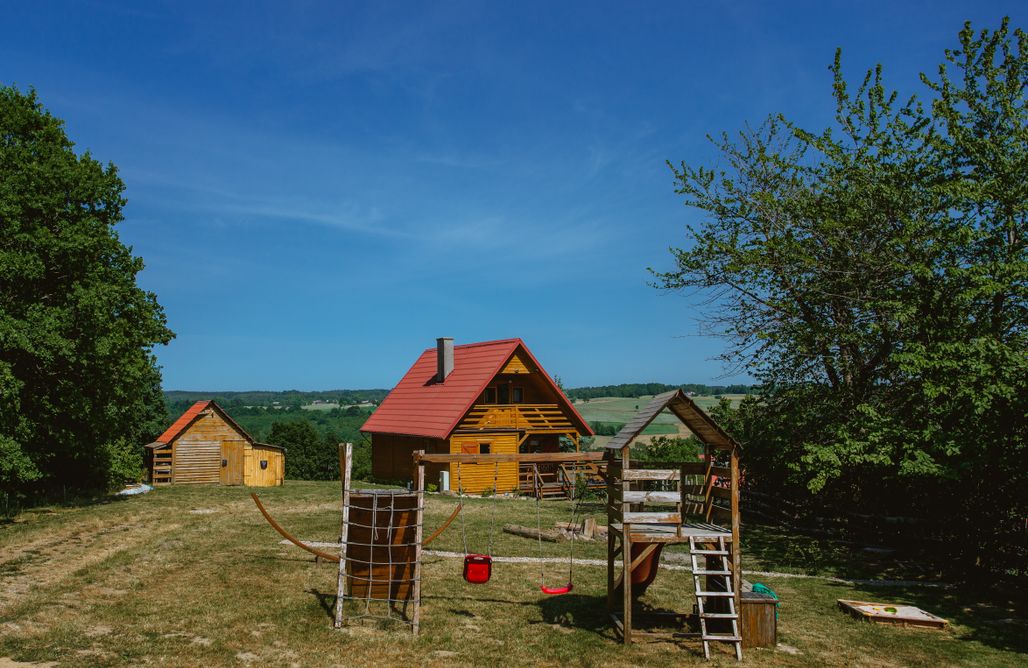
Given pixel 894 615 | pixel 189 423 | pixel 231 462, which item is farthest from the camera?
pixel 231 462

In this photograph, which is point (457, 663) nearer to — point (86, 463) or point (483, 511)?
point (483, 511)

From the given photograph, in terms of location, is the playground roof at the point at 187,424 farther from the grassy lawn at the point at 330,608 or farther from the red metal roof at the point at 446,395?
the grassy lawn at the point at 330,608

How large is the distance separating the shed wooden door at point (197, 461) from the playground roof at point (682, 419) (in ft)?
96.7

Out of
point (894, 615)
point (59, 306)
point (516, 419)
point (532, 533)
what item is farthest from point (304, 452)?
point (894, 615)

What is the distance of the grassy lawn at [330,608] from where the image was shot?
35.4 ft

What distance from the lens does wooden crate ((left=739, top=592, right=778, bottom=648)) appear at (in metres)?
11.3

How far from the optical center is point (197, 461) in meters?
36.2

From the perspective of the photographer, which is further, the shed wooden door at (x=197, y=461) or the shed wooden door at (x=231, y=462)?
the shed wooden door at (x=231, y=462)

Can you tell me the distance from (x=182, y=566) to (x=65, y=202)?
47.6 feet

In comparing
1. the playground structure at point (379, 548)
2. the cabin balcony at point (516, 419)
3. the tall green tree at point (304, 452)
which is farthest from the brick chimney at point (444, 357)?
the tall green tree at point (304, 452)

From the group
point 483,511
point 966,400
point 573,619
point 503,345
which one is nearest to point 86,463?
point 483,511

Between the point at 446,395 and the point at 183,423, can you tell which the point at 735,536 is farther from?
the point at 183,423

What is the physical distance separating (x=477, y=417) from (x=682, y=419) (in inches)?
908

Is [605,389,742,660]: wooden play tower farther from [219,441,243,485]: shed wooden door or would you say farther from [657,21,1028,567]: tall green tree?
[219,441,243,485]: shed wooden door
